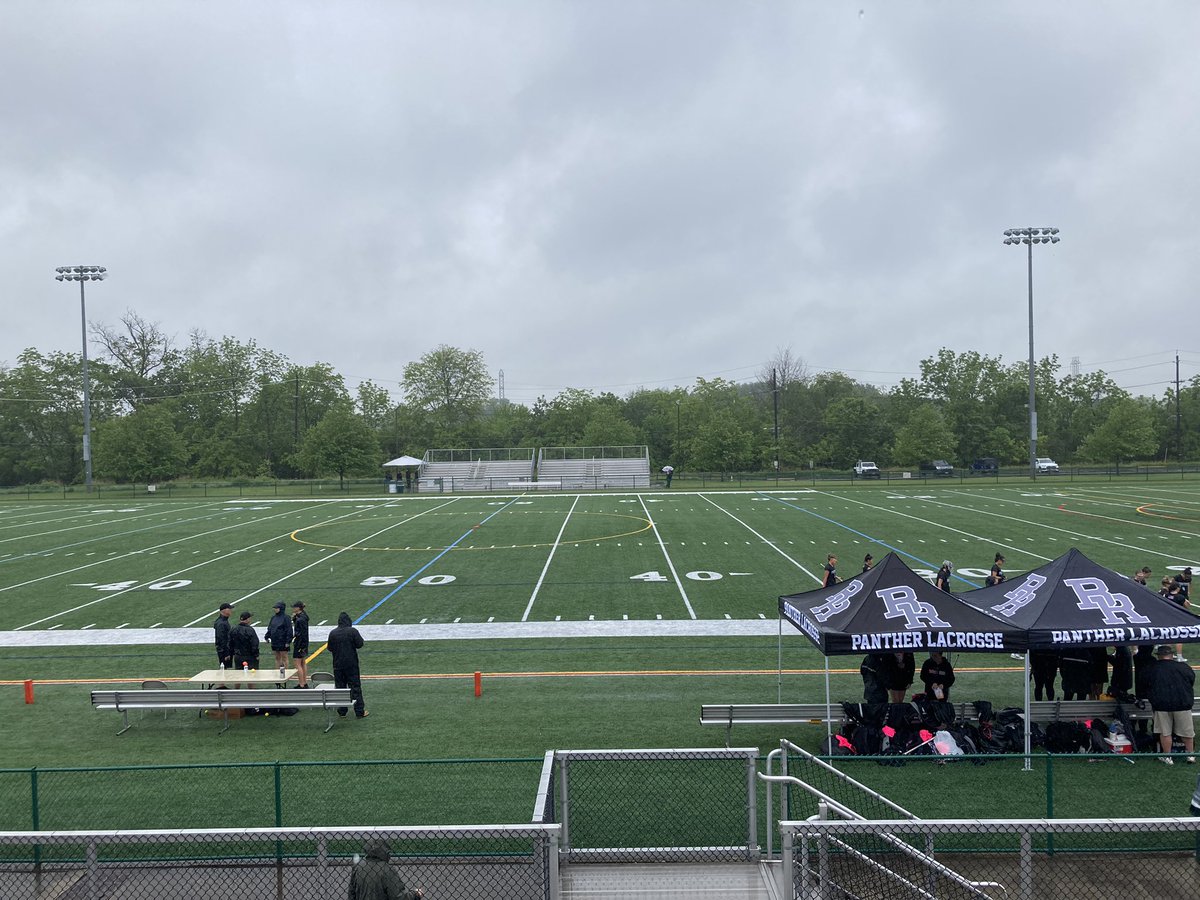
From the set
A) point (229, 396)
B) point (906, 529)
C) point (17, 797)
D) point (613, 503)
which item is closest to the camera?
point (17, 797)

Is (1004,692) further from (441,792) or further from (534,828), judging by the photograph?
(534,828)

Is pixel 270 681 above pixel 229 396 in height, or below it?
below

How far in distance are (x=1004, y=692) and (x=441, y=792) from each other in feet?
30.4

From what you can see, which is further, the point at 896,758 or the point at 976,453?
the point at 976,453

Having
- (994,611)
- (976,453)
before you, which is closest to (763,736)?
(994,611)

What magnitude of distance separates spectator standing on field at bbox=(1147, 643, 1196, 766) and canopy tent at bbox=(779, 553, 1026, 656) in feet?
5.77

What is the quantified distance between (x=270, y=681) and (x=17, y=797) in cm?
415

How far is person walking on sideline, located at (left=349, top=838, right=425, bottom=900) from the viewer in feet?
19.1

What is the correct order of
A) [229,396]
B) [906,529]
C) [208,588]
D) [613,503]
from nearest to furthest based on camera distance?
[208,588] < [906,529] < [613,503] < [229,396]

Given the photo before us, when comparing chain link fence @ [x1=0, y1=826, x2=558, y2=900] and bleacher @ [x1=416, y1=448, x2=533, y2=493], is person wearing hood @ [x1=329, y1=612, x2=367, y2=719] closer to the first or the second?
chain link fence @ [x1=0, y1=826, x2=558, y2=900]

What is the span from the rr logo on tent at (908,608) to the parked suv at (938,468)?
64697 mm

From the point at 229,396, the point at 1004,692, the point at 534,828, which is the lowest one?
the point at 1004,692

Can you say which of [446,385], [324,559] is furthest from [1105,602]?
[446,385]

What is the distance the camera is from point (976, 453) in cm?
9300
